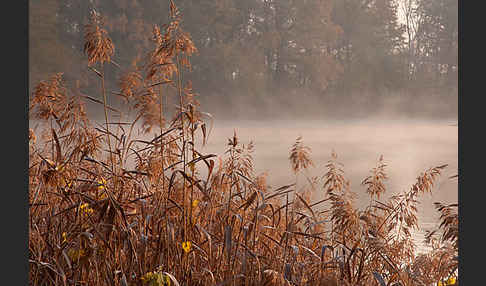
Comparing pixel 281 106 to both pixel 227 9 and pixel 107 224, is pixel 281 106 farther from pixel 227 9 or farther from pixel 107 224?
pixel 107 224

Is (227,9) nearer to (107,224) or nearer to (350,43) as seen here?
(350,43)

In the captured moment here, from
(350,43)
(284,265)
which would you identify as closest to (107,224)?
(284,265)

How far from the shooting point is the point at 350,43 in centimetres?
786

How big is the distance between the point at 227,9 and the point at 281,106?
5.46 ft

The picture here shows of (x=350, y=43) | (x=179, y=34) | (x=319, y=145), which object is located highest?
(x=350, y=43)

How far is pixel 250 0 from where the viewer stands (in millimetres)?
6973
